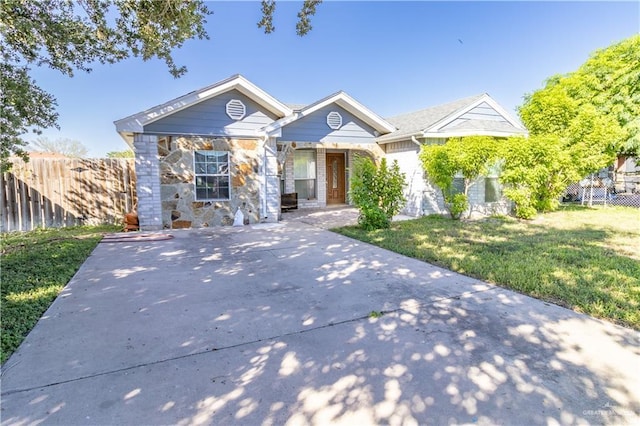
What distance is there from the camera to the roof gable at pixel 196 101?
8.91 meters

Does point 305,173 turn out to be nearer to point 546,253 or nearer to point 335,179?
point 335,179

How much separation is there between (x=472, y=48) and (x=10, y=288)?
1665cm

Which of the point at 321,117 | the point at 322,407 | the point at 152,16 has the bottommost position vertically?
the point at 322,407

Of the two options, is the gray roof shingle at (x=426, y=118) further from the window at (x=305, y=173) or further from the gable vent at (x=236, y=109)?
the gable vent at (x=236, y=109)

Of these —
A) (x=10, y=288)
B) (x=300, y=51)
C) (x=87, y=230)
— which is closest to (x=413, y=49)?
(x=300, y=51)

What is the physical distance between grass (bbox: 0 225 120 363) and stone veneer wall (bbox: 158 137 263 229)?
6.82 ft

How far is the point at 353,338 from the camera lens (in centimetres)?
326

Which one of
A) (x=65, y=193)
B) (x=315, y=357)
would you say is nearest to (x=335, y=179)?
(x=65, y=193)

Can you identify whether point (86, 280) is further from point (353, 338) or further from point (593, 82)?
point (593, 82)

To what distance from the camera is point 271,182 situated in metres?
10.8

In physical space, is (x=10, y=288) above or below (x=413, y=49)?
below

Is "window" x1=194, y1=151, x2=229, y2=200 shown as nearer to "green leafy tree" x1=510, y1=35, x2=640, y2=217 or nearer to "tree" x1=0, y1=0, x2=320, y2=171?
"tree" x1=0, y1=0, x2=320, y2=171

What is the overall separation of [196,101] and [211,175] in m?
2.16

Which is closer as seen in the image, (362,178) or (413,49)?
(362,178)
